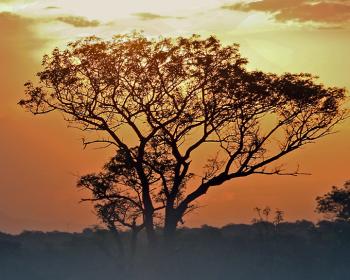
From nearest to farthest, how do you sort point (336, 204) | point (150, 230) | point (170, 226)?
1. point (170, 226)
2. point (150, 230)
3. point (336, 204)

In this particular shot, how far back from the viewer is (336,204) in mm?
88500

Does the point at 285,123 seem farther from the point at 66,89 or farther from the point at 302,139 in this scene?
the point at 66,89

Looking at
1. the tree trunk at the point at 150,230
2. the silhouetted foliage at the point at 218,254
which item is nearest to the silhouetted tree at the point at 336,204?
the silhouetted foliage at the point at 218,254

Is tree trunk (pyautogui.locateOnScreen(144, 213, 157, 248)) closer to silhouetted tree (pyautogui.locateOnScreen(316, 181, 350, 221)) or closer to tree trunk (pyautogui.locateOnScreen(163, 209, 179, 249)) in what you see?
tree trunk (pyautogui.locateOnScreen(163, 209, 179, 249))

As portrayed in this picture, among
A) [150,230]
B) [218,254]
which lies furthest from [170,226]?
[218,254]

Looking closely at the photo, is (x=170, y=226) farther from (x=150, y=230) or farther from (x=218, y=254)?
(x=218, y=254)

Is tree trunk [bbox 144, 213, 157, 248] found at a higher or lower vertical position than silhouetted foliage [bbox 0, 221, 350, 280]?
lower

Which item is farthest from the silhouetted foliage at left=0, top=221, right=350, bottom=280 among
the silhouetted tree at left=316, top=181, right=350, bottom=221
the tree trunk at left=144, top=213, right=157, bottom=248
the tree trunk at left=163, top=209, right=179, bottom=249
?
the tree trunk at left=163, top=209, right=179, bottom=249

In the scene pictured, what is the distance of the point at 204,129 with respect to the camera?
2035 inches

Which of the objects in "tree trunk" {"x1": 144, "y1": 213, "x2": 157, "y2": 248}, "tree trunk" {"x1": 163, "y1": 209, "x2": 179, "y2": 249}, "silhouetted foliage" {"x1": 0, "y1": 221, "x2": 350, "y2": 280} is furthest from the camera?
"silhouetted foliage" {"x1": 0, "y1": 221, "x2": 350, "y2": 280}

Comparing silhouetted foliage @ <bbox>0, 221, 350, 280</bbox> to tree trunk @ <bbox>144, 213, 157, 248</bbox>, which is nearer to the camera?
tree trunk @ <bbox>144, 213, 157, 248</bbox>

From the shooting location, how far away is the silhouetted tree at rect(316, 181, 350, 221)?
87.8 m

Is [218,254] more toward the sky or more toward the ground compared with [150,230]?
more toward the sky

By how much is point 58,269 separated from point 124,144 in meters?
47.3
